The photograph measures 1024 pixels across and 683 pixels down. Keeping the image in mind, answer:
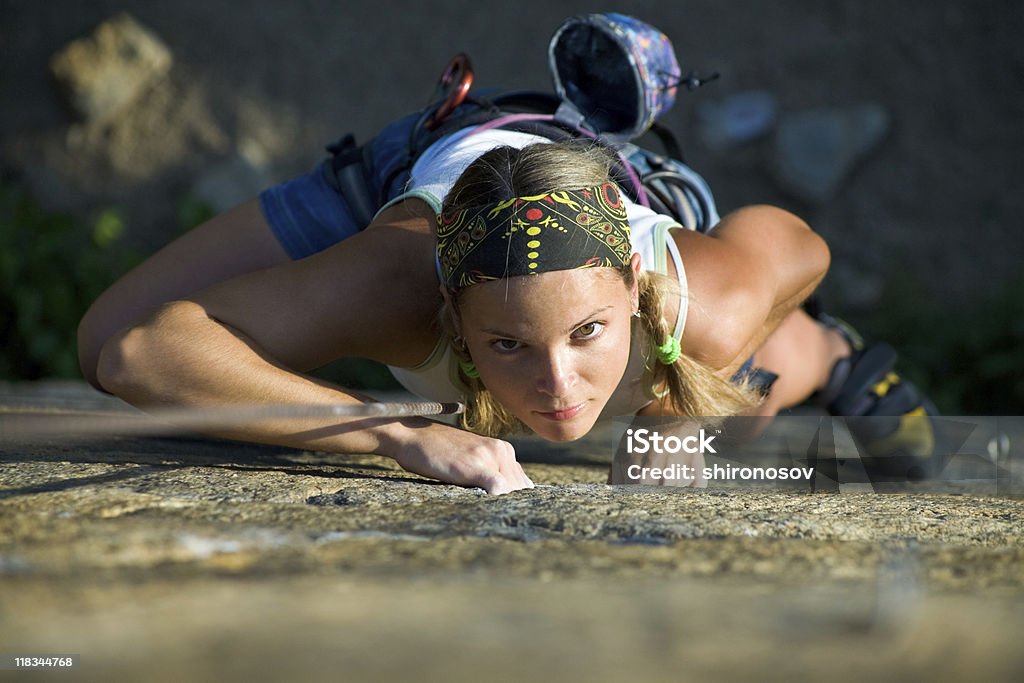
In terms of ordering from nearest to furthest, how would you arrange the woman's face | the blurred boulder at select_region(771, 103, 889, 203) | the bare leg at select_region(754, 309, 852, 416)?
1. the woman's face
2. the bare leg at select_region(754, 309, 852, 416)
3. the blurred boulder at select_region(771, 103, 889, 203)

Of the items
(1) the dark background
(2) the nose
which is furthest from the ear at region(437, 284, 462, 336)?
(1) the dark background

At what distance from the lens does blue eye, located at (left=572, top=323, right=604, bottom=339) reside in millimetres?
1854

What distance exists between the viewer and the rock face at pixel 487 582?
0.95 metres

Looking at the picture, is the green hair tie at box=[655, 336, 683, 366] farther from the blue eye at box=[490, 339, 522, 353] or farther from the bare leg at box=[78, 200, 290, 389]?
the bare leg at box=[78, 200, 290, 389]

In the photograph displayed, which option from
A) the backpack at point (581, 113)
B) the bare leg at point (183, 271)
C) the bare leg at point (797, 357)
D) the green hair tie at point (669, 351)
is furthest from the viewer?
the bare leg at point (797, 357)

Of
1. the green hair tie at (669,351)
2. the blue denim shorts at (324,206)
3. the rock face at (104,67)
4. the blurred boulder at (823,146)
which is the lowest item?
the green hair tie at (669,351)

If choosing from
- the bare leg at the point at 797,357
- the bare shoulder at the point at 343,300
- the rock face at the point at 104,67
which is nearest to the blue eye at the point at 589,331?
the bare shoulder at the point at 343,300

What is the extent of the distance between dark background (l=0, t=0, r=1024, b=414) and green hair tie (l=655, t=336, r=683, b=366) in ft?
10.2

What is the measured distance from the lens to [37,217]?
4.76 meters

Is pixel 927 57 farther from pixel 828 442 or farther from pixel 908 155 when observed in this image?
pixel 828 442

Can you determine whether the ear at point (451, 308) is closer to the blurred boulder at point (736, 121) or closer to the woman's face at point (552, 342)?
the woman's face at point (552, 342)

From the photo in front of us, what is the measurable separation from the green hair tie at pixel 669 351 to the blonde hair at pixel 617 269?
0.02 m

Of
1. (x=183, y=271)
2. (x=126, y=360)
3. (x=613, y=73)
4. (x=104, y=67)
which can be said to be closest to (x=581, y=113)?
(x=613, y=73)

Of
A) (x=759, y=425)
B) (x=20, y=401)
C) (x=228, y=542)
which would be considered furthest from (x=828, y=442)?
(x=20, y=401)
